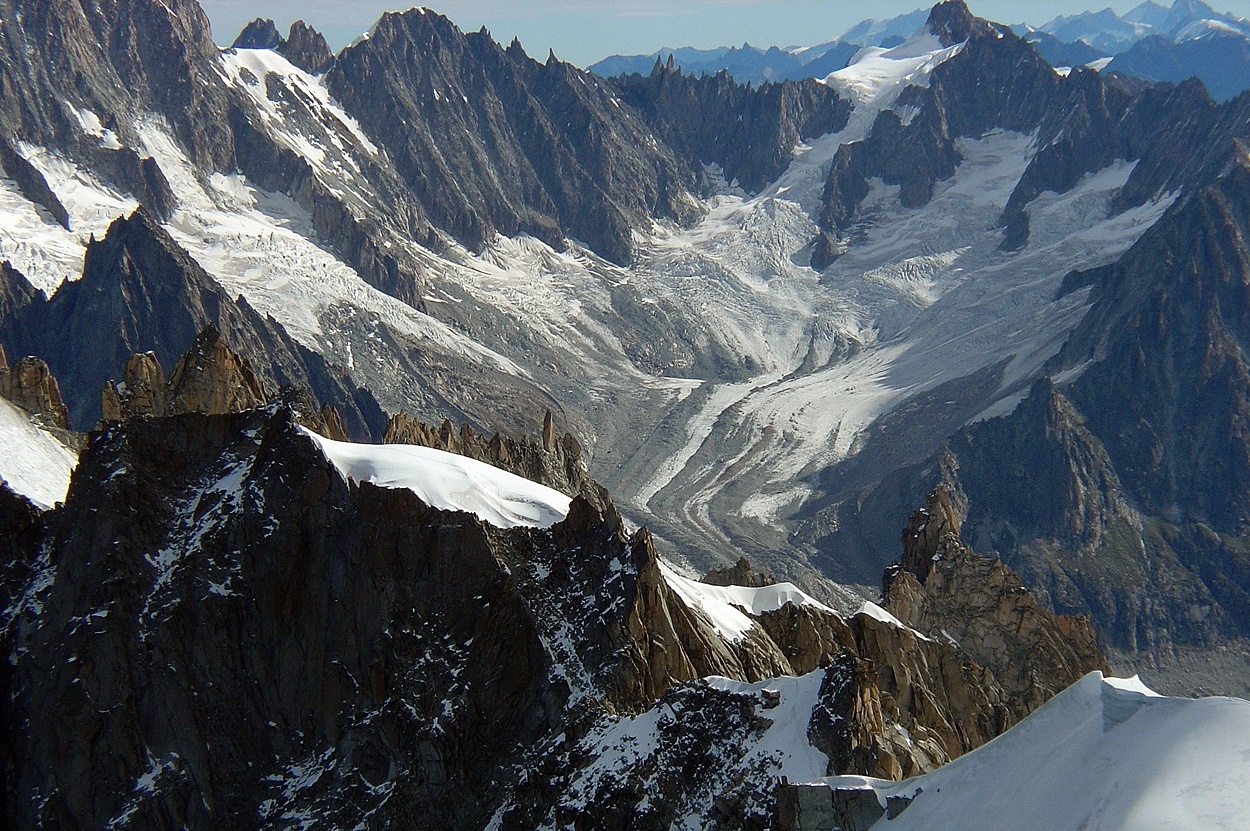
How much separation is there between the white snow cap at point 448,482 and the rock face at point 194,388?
26.6 meters

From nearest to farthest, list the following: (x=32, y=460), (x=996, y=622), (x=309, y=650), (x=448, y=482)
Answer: (x=309, y=650) < (x=448, y=482) < (x=32, y=460) < (x=996, y=622)

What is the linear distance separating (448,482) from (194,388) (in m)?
34.6

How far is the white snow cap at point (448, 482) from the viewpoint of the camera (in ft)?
242

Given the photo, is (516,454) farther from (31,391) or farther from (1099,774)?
(1099,774)

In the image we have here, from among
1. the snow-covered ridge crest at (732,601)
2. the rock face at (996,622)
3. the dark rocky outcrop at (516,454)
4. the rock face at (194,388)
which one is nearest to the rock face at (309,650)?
the snow-covered ridge crest at (732,601)

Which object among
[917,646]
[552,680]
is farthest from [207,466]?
[917,646]

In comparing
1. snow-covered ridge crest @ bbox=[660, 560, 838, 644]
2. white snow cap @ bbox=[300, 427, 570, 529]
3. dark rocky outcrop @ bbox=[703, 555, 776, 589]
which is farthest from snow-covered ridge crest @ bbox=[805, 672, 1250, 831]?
dark rocky outcrop @ bbox=[703, 555, 776, 589]

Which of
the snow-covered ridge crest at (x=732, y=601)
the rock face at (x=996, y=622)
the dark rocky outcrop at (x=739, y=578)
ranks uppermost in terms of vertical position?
the snow-covered ridge crest at (x=732, y=601)

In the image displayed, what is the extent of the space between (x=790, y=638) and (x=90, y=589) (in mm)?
37162

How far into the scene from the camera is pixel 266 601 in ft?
235

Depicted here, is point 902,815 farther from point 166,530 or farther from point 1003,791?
point 166,530

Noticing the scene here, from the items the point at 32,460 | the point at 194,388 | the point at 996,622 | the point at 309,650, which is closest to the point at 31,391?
the point at 32,460

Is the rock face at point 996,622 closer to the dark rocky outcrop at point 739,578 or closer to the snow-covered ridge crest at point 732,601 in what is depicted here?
the dark rocky outcrop at point 739,578

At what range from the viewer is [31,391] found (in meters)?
101
